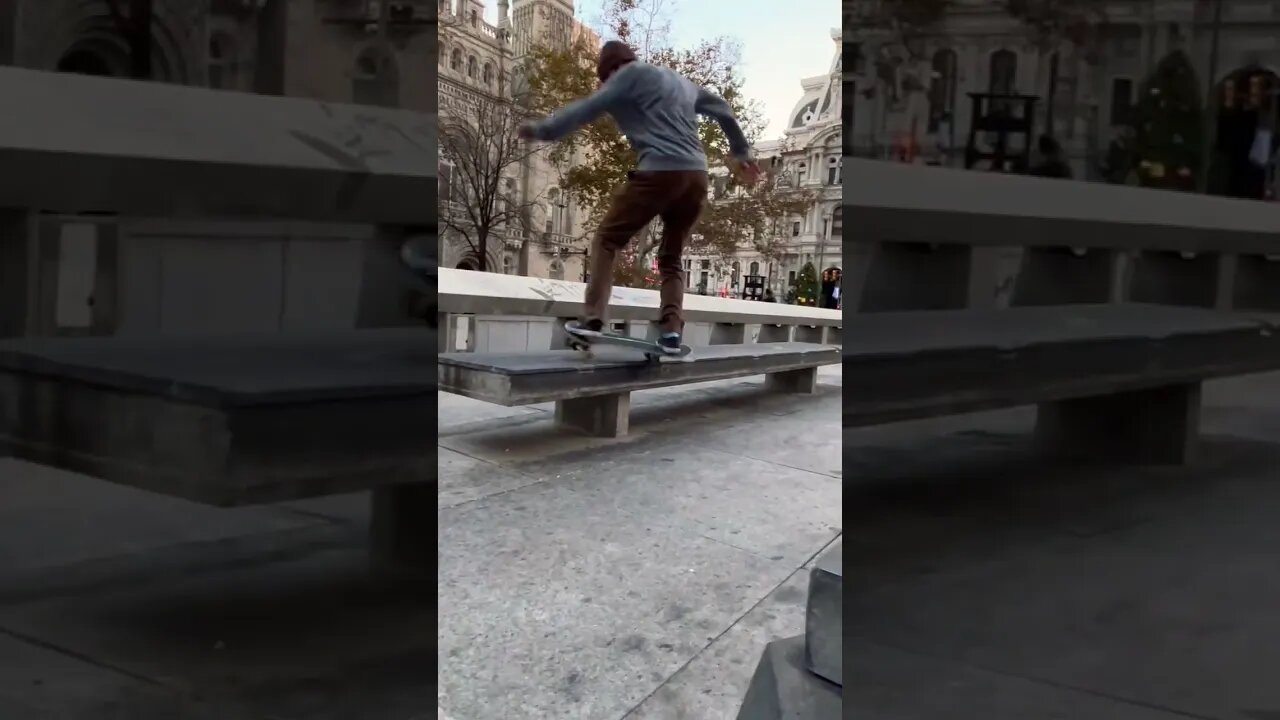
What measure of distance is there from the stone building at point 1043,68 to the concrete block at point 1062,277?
0.11 m

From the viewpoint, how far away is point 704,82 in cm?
571

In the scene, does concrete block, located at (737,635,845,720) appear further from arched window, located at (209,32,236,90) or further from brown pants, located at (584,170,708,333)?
brown pants, located at (584,170,708,333)

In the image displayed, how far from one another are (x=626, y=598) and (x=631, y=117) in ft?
7.79

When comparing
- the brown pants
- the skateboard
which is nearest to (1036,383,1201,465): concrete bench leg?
the brown pants

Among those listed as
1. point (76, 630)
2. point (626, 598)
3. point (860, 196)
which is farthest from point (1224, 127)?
point (626, 598)

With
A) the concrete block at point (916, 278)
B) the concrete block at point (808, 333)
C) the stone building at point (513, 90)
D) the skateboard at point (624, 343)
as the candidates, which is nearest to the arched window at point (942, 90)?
the concrete block at point (916, 278)

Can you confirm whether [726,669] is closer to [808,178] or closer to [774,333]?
[808,178]

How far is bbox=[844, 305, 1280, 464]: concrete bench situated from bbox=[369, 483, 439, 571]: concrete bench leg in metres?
0.66

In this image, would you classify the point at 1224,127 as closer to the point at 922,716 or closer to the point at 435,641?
the point at 922,716

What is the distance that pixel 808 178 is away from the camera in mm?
6668

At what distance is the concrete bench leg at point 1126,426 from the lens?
3.68 feet

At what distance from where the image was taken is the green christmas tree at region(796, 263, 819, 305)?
10523mm

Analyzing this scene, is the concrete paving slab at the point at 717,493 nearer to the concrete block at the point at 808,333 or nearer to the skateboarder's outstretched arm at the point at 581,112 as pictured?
the skateboarder's outstretched arm at the point at 581,112

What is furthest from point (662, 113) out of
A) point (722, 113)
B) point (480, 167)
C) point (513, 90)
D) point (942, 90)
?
point (942, 90)
